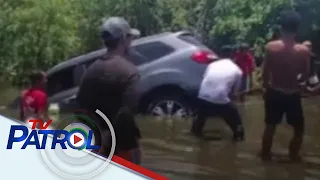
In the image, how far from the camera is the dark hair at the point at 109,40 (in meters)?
2.13

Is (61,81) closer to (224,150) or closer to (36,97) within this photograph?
(36,97)

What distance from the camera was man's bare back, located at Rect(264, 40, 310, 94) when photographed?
83.7 inches

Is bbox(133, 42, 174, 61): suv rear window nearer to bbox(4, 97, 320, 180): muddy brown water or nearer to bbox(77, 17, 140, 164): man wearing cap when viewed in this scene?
bbox(77, 17, 140, 164): man wearing cap

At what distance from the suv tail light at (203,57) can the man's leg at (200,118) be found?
0.69 ft

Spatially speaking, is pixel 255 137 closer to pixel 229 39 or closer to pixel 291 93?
pixel 291 93

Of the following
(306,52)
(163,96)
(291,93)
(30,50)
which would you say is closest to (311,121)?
(291,93)

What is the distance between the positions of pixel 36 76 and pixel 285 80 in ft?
4.16

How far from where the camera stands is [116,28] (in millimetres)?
2119

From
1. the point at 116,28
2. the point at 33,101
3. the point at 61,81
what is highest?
the point at 116,28

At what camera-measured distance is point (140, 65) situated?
212 centimetres

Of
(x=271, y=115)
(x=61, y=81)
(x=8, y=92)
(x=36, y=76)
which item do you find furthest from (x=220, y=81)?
(x=8, y=92)

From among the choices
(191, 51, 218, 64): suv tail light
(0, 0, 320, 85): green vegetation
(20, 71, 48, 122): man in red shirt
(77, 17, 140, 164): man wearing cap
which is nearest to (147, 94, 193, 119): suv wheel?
(77, 17, 140, 164): man wearing cap

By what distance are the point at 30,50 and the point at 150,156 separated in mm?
817

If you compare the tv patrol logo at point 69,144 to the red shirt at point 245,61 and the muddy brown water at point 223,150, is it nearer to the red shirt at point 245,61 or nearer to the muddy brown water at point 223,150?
the muddy brown water at point 223,150
